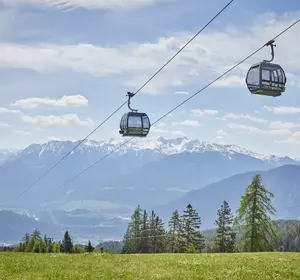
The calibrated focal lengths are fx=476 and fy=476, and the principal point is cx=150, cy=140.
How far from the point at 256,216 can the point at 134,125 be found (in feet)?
131

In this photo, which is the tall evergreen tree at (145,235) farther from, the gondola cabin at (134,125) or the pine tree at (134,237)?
the gondola cabin at (134,125)

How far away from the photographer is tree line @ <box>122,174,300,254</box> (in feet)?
220

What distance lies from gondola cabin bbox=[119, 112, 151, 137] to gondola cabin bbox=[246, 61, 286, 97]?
10.8 meters

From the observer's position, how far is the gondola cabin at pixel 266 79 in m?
22.0

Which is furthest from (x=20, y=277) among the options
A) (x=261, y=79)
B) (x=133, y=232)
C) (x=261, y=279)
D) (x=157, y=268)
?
(x=133, y=232)

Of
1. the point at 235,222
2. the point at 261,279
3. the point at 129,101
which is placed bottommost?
the point at 261,279

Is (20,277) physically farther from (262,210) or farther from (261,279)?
(262,210)

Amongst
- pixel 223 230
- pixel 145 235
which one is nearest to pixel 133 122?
pixel 223 230

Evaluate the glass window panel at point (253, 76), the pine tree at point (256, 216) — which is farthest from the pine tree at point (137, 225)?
the glass window panel at point (253, 76)

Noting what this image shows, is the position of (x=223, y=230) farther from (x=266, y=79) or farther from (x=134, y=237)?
(x=266, y=79)

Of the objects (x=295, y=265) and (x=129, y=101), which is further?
(x=129, y=101)

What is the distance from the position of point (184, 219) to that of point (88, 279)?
2954 inches

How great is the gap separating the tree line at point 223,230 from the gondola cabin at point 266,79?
151 ft

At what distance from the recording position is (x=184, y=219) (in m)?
92.9
